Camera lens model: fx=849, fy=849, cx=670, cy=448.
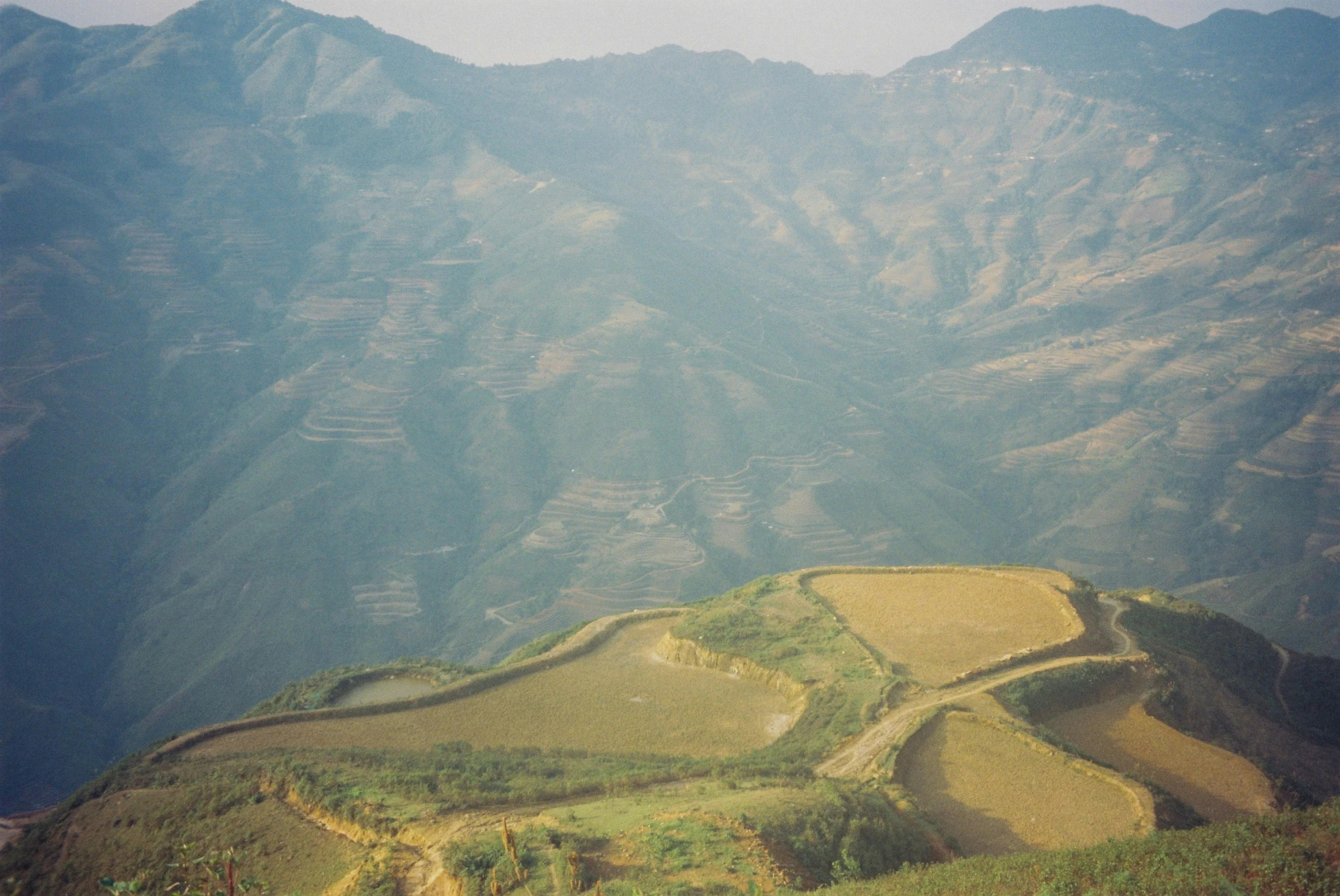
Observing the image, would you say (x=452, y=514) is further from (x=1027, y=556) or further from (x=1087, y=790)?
(x=1087, y=790)

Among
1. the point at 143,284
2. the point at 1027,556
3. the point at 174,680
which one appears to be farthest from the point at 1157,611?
the point at 143,284

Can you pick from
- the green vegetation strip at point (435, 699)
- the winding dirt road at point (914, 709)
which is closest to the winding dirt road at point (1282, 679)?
the winding dirt road at point (914, 709)

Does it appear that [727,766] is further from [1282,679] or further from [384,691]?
[1282,679]

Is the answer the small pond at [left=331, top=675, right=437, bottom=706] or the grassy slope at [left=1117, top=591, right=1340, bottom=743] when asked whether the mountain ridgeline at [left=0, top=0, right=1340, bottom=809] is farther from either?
the small pond at [left=331, top=675, right=437, bottom=706]

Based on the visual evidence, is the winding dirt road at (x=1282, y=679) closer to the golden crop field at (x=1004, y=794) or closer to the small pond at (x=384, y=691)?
the golden crop field at (x=1004, y=794)

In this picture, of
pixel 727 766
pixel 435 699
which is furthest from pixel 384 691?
pixel 727 766
